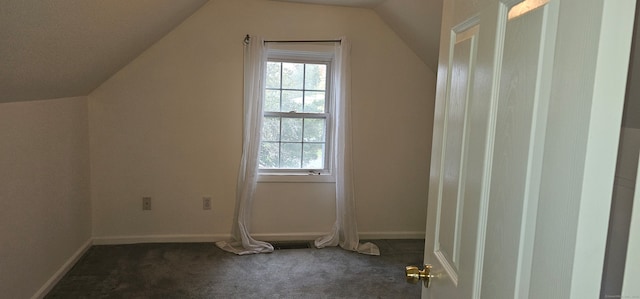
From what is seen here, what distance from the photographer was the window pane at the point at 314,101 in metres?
3.38

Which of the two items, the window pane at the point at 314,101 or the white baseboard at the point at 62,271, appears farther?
the window pane at the point at 314,101

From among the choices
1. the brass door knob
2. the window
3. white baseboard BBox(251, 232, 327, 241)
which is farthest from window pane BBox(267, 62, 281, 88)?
the brass door knob

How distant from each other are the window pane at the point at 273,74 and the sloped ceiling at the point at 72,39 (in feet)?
2.40

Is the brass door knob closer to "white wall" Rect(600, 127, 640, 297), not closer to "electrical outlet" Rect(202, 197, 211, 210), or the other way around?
"white wall" Rect(600, 127, 640, 297)

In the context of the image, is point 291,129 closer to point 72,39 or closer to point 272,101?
point 272,101

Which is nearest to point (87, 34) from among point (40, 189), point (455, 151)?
point (40, 189)

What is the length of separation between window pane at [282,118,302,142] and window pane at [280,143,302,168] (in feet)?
0.18

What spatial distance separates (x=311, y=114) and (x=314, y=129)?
140mm

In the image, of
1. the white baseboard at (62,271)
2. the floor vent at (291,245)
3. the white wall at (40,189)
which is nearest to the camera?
the white wall at (40,189)

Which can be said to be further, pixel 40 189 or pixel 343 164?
pixel 343 164

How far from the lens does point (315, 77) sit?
11.1 ft

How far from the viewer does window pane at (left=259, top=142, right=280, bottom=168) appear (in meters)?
3.37

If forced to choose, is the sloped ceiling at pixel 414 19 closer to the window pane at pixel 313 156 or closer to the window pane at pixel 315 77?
the window pane at pixel 315 77

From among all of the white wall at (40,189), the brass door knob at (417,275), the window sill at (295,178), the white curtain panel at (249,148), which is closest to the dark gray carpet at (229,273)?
the white curtain panel at (249,148)
